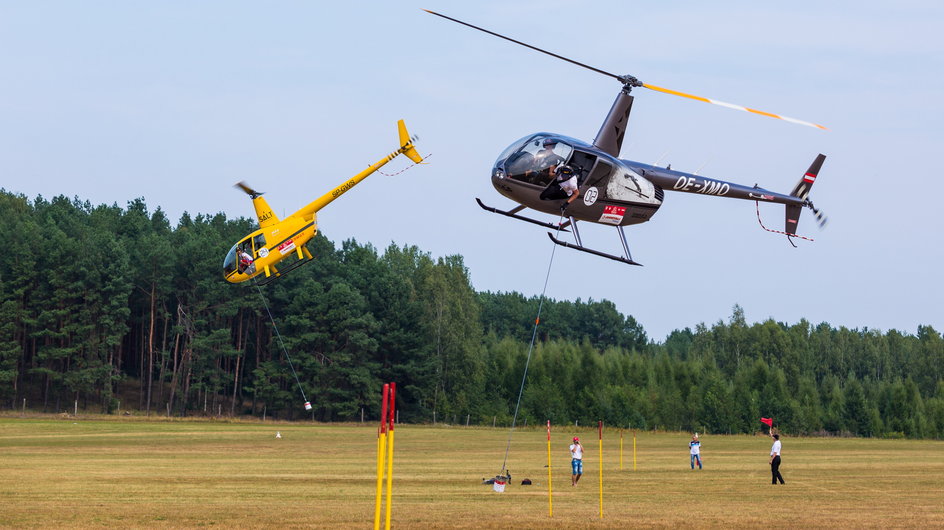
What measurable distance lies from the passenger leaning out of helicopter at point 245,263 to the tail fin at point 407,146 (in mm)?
8386

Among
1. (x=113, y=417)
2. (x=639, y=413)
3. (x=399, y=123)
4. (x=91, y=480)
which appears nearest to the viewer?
(x=91, y=480)

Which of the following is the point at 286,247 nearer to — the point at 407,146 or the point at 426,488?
the point at 407,146

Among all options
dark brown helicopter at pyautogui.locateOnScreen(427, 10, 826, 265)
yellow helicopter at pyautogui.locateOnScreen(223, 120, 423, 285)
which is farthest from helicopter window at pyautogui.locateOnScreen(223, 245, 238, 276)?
dark brown helicopter at pyautogui.locateOnScreen(427, 10, 826, 265)

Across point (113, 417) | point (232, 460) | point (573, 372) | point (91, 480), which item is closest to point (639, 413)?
point (573, 372)

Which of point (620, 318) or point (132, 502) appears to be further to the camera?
point (620, 318)

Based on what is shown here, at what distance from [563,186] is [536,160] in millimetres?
873

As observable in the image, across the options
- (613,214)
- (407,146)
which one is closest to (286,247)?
(407,146)

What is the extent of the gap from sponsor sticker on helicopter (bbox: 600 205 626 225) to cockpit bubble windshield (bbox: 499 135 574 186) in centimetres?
206

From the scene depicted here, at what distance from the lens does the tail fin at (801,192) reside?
103ft

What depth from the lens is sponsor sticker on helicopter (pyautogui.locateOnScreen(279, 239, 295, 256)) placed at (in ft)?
153

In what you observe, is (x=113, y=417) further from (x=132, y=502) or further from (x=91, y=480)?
(x=132, y=502)

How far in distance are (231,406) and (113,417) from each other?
827 inches

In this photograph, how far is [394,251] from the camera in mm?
130375

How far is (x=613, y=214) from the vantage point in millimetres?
27750
